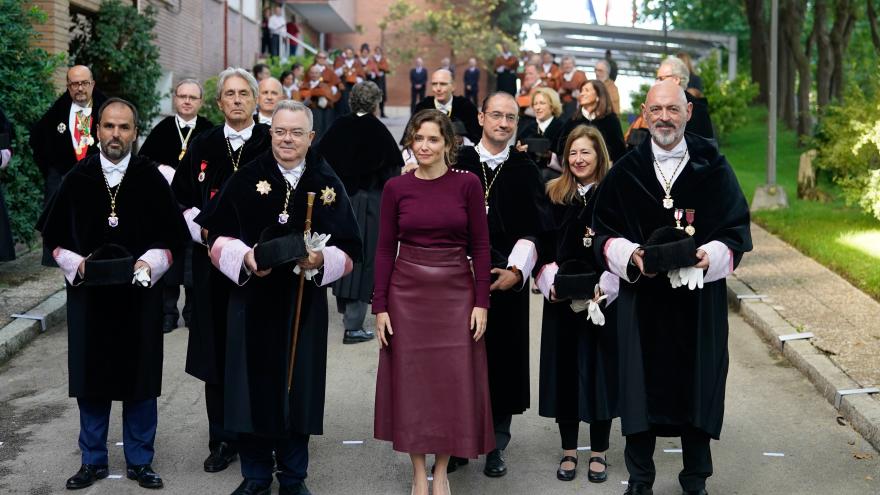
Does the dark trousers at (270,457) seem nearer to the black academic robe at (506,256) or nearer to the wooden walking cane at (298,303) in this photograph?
the wooden walking cane at (298,303)

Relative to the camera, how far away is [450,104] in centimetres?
1137

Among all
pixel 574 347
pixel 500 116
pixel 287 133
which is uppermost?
pixel 500 116

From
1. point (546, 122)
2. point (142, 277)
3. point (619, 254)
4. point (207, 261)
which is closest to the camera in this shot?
point (619, 254)

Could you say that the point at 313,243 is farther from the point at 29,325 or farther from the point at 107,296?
the point at 29,325

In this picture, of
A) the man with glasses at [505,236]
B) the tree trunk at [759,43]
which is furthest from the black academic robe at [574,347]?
the tree trunk at [759,43]

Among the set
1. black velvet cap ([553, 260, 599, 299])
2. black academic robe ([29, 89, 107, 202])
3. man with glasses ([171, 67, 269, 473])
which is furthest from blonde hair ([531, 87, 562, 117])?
black velvet cap ([553, 260, 599, 299])

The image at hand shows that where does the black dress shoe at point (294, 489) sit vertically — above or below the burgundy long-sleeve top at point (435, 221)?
below

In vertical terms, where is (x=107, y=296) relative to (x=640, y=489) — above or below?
above

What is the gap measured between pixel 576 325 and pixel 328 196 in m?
1.57

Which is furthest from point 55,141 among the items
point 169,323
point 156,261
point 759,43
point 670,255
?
point 759,43

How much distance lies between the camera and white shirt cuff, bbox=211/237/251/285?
6090mm

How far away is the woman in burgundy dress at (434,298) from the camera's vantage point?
19.9 ft

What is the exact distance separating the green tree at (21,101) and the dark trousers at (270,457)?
7.14 meters

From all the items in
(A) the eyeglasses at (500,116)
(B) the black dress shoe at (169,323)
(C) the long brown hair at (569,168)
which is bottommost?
(B) the black dress shoe at (169,323)
